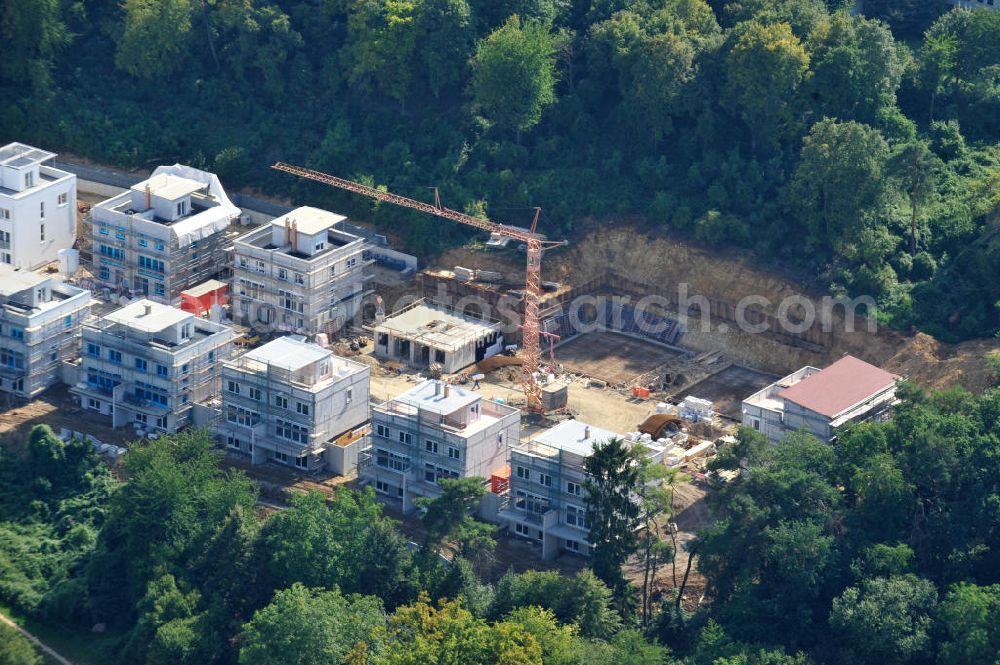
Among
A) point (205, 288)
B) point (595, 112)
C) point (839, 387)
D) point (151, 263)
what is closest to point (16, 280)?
point (151, 263)

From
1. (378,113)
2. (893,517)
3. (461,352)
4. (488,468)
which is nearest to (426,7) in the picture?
(378,113)

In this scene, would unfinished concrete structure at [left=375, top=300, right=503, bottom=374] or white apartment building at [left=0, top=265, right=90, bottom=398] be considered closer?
white apartment building at [left=0, top=265, right=90, bottom=398]

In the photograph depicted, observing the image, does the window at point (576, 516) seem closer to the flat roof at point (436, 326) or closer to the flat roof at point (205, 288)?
Result: the flat roof at point (436, 326)

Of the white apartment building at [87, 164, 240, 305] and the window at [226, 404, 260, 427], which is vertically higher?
the white apartment building at [87, 164, 240, 305]

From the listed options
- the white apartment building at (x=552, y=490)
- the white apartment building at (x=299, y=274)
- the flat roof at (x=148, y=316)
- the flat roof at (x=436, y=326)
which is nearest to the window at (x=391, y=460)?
the white apartment building at (x=552, y=490)

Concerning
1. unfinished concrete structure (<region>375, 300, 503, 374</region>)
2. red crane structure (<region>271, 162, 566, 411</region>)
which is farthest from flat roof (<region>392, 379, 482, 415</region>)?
unfinished concrete structure (<region>375, 300, 503, 374</region>)

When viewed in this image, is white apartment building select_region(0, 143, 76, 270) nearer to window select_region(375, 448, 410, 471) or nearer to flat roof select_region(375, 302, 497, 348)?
flat roof select_region(375, 302, 497, 348)

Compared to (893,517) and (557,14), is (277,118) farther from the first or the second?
(893,517)
